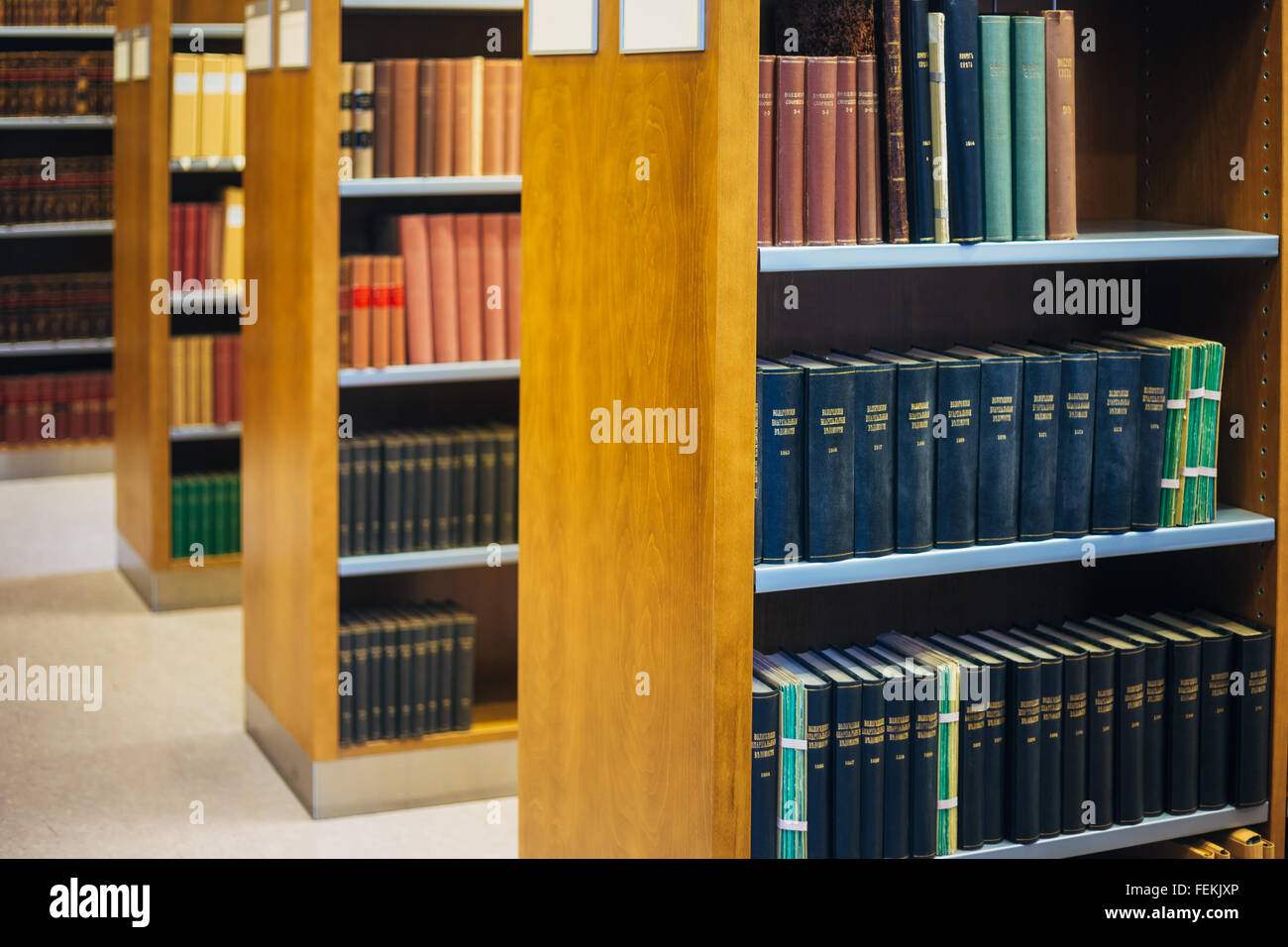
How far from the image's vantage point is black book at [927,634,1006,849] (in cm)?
231

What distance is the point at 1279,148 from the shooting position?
2.34 meters

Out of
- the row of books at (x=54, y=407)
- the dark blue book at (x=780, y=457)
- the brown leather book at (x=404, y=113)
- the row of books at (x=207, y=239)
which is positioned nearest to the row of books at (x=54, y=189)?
the row of books at (x=54, y=407)

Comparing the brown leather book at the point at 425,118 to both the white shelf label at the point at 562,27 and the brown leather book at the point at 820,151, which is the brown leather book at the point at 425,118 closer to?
the white shelf label at the point at 562,27

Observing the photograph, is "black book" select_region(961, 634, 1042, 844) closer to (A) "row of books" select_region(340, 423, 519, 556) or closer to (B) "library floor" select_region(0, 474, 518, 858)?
(B) "library floor" select_region(0, 474, 518, 858)

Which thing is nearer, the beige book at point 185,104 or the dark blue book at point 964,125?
the dark blue book at point 964,125

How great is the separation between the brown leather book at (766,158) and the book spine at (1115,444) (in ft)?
2.02

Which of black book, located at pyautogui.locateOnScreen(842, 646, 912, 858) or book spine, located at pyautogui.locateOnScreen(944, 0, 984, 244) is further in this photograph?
black book, located at pyautogui.locateOnScreen(842, 646, 912, 858)

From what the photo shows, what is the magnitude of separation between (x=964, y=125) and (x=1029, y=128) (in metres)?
0.12

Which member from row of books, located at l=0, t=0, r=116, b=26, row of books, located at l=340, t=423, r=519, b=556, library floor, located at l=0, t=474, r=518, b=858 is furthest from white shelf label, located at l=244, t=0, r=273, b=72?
row of books, located at l=0, t=0, r=116, b=26

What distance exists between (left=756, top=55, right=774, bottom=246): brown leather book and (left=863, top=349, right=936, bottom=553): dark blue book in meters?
0.29

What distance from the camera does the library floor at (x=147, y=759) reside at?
11.0 feet

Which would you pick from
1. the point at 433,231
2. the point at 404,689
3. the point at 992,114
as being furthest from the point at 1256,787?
the point at 433,231

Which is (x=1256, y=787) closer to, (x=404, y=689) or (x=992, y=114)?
(x=992, y=114)
